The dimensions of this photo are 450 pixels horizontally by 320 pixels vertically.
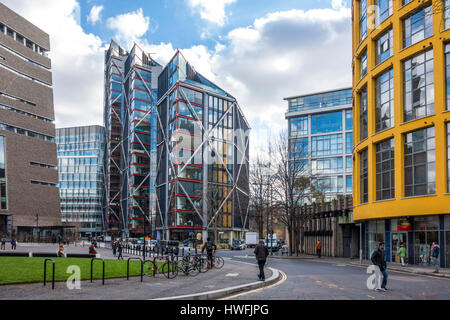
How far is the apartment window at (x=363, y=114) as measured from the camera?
129ft

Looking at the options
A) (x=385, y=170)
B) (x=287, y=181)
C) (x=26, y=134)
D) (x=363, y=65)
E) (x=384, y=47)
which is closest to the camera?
(x=385, y=170)

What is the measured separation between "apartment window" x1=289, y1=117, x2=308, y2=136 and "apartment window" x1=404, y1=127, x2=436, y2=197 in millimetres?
53004

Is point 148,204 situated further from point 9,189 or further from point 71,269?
point 71,269

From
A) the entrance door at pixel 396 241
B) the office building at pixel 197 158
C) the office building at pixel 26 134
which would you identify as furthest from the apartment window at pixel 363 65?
the office building at pixel 26 134

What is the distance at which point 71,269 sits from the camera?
64.4ft

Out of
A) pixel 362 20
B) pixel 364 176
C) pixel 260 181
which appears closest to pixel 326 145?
pixel 260 181

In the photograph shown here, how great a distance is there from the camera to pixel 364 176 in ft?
128

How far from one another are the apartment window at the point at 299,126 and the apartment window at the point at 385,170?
49.1 metres

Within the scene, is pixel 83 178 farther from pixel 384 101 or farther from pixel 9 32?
pixel 384 101

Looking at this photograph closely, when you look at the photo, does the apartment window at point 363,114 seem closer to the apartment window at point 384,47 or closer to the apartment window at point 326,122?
the apartment window at point 384,47

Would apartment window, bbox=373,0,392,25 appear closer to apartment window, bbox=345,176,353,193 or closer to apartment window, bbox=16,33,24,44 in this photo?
apartment window, bbox=345,176,353,193

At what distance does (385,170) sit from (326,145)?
49105mm

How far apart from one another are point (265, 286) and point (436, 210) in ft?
57.7
